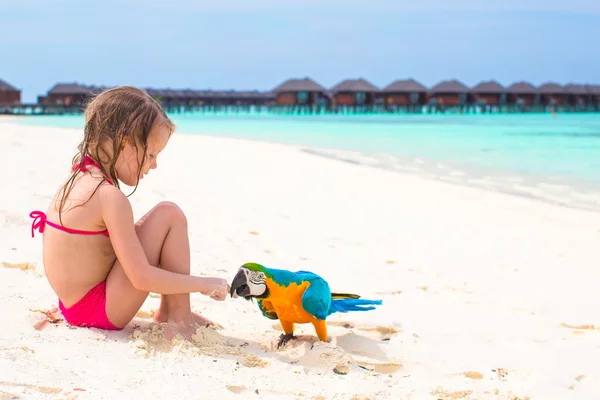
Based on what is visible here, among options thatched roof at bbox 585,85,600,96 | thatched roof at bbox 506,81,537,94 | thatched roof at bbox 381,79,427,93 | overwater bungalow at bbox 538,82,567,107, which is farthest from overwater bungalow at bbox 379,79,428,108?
thatched roof at bbox 585,85,600,96

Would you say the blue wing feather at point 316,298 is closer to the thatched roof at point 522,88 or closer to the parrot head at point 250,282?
the parrot head at point 250,282

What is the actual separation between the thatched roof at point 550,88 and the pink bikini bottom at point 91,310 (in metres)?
54.5

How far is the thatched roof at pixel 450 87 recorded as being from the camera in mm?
51125

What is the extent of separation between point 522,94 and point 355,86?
14521 mm

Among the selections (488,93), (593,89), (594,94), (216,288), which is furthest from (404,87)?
(216,288)

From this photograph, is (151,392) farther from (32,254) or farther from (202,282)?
(32,254)

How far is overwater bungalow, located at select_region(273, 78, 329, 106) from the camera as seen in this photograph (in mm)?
49275

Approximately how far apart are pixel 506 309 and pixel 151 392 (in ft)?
6.07

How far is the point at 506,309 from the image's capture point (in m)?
3.00

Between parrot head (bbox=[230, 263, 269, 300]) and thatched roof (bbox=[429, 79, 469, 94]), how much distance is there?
166 feet

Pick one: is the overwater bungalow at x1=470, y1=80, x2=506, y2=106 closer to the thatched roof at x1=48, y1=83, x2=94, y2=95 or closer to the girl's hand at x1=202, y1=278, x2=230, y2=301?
the thatched roof at x1=48, y1=83, x2=94, y2=95

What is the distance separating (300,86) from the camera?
4956 centimetres

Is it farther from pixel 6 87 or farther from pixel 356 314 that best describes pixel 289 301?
pixel 6 87

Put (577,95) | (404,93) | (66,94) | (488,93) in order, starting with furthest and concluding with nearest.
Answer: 1. (577,95)
2. (488,93)
3. (404,93)
4. (66,94)
